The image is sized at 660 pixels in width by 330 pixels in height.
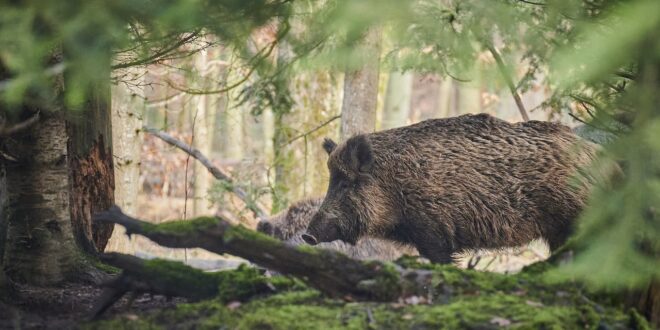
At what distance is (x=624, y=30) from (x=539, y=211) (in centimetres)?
400

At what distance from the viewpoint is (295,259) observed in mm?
4535

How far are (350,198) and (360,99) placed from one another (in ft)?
8.75

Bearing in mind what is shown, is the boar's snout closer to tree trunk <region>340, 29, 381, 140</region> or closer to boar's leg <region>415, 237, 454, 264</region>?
boar's leg <region>415, 237, 454, 264</region>

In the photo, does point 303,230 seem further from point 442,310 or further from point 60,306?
point 442,310

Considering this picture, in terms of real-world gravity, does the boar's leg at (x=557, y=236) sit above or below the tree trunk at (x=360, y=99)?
below

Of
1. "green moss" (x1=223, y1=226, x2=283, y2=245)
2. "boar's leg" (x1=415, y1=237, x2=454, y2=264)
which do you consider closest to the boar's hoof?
"boar's leg" (x1=415, y1=237, x2=454, y2=264)

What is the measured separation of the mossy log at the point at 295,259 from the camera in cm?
450

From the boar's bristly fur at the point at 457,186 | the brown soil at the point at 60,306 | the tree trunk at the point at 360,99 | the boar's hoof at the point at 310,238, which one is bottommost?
the brown soil at the point at 60,306

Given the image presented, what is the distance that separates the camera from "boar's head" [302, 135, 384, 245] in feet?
25.0

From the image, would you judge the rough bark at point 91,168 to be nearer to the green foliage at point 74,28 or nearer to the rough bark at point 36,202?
the rough bark at point 36,202

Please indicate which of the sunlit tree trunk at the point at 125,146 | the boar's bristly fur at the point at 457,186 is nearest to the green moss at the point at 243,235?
the boar's bristly fur at the point at 457,186

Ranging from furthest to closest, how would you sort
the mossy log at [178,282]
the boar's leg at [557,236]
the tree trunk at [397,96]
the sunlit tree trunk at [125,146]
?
the tree trunk at [397,96] < the sunlit tree trunk at [125,146] < the boar's leg at [557,236] < the mossy log at [178,282]

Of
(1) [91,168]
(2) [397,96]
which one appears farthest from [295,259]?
(2) [397,96]

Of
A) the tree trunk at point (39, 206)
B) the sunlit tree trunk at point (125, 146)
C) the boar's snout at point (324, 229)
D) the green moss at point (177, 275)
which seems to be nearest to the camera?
the green moss at point (177, 275)
